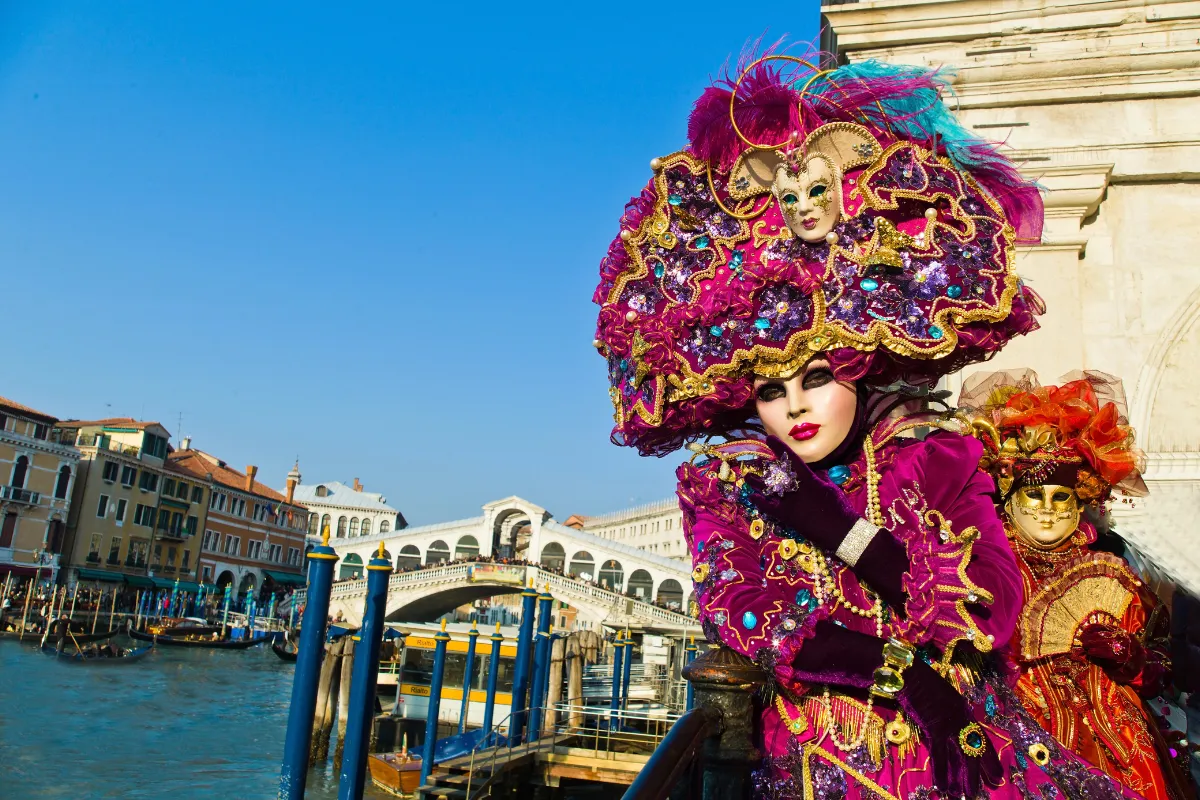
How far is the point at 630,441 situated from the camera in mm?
2045

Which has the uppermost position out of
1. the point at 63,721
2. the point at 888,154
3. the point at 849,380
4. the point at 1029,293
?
the point at 888,154

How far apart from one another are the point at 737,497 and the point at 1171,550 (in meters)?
1.60

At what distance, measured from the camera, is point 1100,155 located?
13.8 ft

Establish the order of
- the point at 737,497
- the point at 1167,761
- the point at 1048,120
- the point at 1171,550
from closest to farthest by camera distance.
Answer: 1. the point at 737,497
2. the point at 1167,761
3. the point at 1171,550
4. the point at 1048,120

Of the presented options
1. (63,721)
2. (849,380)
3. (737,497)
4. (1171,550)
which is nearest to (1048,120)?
(1171,550)

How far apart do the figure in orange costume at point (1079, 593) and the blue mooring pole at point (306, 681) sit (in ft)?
6.29

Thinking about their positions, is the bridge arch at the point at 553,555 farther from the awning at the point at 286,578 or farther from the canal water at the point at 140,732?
the canal water at the point at 140,732

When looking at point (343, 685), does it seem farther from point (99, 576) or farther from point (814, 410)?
point (99, 576)

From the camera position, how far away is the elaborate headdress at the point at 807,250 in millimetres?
1751

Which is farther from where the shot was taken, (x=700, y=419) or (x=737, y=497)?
(x=700, y=419)

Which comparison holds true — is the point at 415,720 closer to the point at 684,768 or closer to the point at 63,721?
the point at 63,721

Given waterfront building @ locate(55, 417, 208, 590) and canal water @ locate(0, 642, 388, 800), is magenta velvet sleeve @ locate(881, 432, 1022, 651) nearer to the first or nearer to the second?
canal water @ locate(0, 642, 388, 800)

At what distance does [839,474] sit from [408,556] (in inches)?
1626

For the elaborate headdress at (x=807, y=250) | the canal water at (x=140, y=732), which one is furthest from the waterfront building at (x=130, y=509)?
the elaborate headdress at (x=807, y=250)
